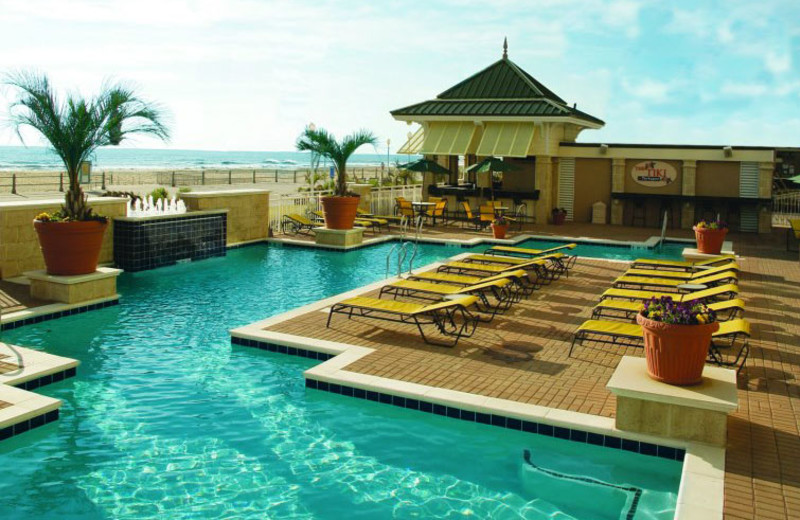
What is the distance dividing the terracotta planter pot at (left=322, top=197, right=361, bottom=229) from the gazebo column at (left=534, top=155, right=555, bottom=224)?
8546mm

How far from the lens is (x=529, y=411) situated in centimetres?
702

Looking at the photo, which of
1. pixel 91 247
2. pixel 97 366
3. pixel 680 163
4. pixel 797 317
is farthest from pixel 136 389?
pixel 680 163

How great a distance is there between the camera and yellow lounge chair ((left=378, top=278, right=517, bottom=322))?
36.5 feet

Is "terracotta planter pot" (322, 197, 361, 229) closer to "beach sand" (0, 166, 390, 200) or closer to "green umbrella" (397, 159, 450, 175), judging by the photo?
"green umbrella" (397, 159, 450, 175)

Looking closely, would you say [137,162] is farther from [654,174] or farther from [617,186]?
[654,174]

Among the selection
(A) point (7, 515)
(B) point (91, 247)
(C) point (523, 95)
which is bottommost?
(A) point (7, 515)

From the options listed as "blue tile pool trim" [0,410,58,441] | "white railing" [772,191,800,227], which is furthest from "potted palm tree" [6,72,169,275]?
"white railing" [772,191,800,227]

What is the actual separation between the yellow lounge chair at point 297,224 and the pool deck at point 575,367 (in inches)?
371

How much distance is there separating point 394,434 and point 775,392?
13.5ft

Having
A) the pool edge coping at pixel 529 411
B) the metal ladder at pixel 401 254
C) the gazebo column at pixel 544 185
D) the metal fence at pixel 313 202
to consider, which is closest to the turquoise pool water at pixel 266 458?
the pool edge coping at pixel 529 411

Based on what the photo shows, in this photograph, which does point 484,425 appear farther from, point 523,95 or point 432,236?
point 523,95

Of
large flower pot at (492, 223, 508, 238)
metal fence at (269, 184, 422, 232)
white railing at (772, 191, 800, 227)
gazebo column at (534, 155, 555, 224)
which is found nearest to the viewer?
large flower pot at (492, 223, 508, 238)

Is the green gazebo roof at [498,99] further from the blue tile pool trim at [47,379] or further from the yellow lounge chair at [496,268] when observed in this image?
the blue tile pool trim at [47,379]

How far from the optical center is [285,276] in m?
15.1
